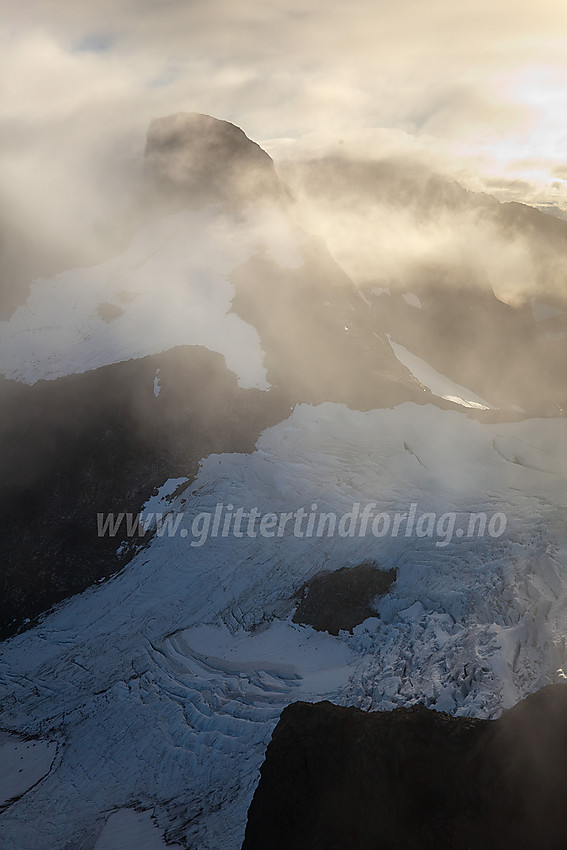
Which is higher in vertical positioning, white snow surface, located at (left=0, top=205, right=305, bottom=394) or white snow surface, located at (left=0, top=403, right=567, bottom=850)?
white snow surface, located at (left=0, top=205, right=305, bottom=394)

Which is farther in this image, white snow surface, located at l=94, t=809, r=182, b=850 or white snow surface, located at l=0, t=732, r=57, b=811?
white snow surface, located at l=0, t=732, r=57, b=811

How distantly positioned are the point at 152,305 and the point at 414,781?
4070 centimetres

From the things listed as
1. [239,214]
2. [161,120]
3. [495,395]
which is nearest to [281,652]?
[239,214]

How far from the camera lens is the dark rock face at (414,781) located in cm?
1109

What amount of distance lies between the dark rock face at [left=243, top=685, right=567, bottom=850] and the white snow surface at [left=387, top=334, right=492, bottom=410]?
41.9 metres

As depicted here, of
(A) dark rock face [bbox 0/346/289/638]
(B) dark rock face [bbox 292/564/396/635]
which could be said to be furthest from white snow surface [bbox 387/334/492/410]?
Result: (B) dark rock face [bbox 292/564/396/635]

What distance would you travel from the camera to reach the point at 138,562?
32.2 metres

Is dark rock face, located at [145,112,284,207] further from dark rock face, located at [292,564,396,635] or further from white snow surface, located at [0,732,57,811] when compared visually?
white snow surface, located at [0,732,57,811]

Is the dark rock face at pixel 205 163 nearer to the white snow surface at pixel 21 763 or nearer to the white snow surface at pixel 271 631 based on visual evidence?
the white snow surface at pixel 271 631

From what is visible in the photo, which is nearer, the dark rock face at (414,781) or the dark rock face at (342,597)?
the dark rock face at (414,781)

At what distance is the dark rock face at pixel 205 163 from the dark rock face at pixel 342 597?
43.1 metres

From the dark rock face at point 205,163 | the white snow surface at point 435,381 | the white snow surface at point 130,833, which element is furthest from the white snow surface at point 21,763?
the dark rock face at point 205,163

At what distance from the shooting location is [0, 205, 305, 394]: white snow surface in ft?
141

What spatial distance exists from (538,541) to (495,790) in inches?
601
